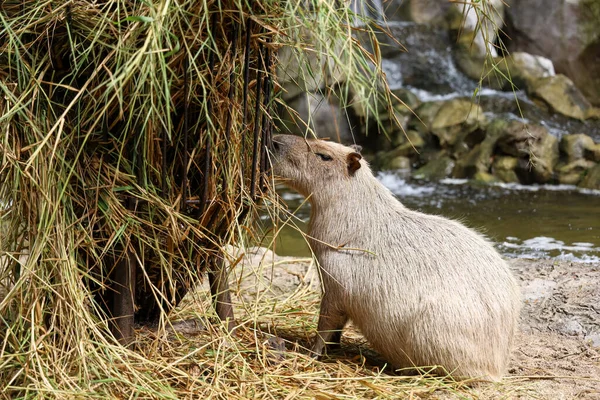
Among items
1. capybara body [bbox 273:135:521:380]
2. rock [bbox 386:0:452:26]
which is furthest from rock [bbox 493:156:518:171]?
capybara body [bbox 273:135:521:380]

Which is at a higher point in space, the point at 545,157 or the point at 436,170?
the point at 545,157

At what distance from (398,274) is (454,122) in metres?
7.94

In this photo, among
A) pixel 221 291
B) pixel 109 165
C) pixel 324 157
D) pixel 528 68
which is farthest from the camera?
pixel 528 68

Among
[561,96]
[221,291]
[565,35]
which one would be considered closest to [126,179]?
[221,291]

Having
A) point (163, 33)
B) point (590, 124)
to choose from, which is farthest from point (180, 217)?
point (590, 124)

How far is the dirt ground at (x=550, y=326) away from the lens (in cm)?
336

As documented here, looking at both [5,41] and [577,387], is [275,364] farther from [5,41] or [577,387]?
[5,41]

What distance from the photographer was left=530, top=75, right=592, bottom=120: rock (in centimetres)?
1148

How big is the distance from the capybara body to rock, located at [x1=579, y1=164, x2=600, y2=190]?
6572 mm

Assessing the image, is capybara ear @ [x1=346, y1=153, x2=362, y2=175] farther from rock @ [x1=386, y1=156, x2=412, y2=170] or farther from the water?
rock @ [x1=386, y1=156, x2=412, y2=170]

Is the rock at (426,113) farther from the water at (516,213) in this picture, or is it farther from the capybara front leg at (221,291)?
the capybara front leg at (221,291)

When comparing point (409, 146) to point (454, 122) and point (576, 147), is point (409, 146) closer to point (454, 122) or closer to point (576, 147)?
point (454, 122)

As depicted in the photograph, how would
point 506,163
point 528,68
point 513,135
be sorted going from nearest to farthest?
point 506,163, point 513,135, point 528,68

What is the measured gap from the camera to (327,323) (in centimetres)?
360
